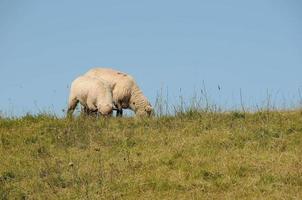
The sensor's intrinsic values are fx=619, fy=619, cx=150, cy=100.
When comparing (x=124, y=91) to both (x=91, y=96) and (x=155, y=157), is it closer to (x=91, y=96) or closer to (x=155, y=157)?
(x=91, y=96)

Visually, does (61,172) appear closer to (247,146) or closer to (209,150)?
(209,150)

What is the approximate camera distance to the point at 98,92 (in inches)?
711

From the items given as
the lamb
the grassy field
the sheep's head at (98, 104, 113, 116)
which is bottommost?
the grassy field

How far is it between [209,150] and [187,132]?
150 cm

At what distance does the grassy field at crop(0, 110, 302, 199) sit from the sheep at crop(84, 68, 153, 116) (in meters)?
6.61

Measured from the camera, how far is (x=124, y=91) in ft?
66.4

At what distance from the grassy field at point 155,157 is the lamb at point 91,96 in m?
4.39

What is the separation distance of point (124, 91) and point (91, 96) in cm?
242

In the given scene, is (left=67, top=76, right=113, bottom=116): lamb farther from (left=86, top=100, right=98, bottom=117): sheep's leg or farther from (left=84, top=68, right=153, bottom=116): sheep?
(left=84, top=68, right=153, bottom=116): sheep

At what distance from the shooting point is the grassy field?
8.91m

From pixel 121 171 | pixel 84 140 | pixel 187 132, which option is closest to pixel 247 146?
pixel 187 132

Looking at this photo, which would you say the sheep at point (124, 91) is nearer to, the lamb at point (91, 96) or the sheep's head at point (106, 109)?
the lamb at point (91, 96)

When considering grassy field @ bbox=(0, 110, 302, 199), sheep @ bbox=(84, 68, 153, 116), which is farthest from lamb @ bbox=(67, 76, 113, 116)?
grassy field @ bbox=(0, 110, 302, 199)

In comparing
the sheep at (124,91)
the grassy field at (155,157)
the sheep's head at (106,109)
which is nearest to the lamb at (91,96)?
the sheep's head at (106,109)
